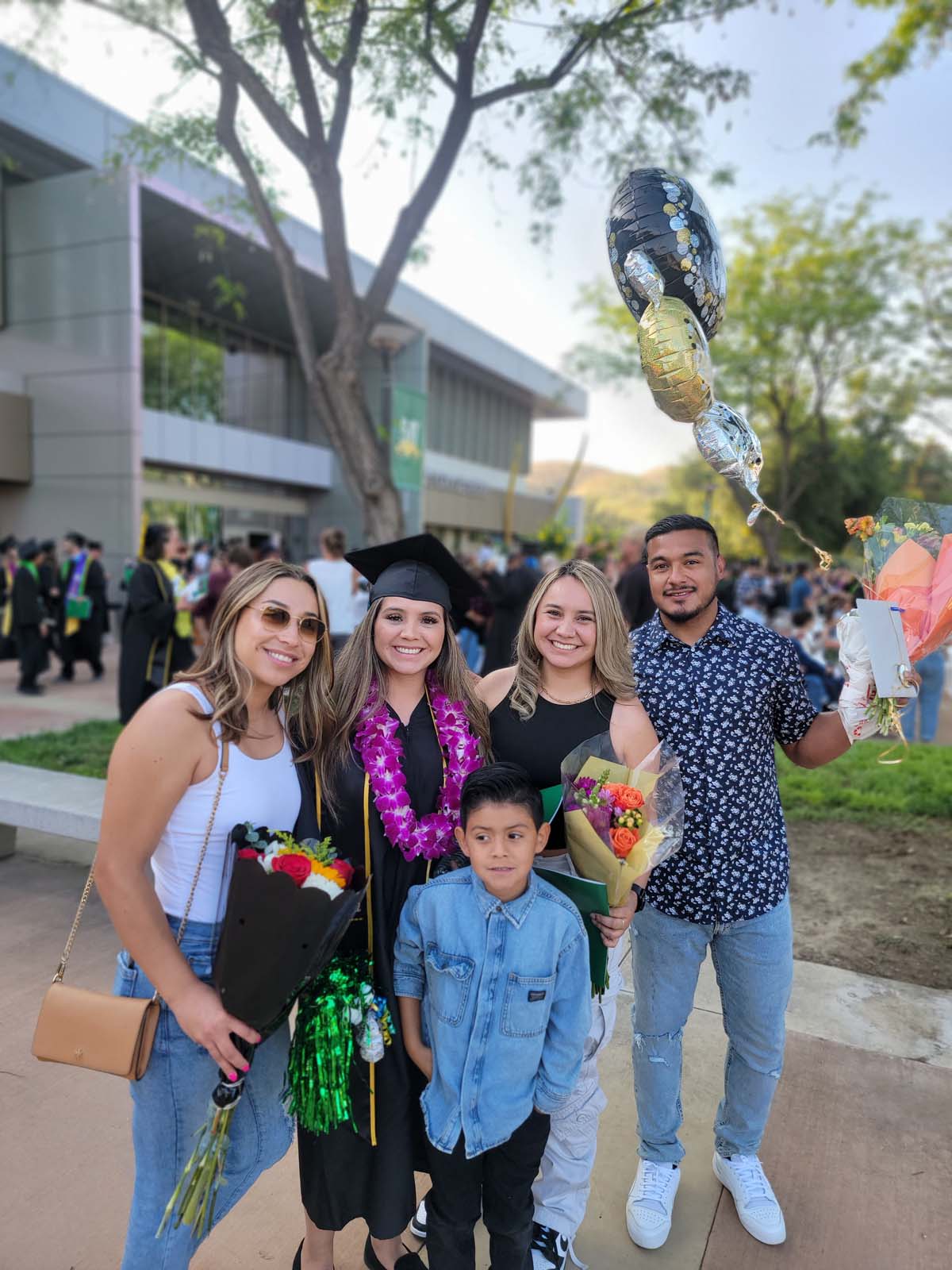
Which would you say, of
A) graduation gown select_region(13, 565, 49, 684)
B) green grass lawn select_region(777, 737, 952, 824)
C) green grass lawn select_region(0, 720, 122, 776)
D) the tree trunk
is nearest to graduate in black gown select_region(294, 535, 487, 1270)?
the tree trunk

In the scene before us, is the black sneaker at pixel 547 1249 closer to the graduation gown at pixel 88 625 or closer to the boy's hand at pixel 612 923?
the boy's hand at pixel 612 923

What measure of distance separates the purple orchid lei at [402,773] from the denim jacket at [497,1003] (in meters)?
0.13

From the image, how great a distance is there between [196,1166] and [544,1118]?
2.61ft

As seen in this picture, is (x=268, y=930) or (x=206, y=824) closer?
(x=268, y=930)

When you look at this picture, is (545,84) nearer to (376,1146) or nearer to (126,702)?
(126,702)

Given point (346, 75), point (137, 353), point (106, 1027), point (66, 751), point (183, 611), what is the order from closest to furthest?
point (106, 1027), point (346, 75), point (66, 751), point (183, 611), point (137, 353)

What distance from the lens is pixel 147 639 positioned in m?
7.10

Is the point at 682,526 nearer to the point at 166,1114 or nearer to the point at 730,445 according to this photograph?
the point at 730,445

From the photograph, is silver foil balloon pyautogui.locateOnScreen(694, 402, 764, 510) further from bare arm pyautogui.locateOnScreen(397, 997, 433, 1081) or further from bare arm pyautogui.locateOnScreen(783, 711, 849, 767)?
bare arm pyautogui.locateOnScreen(397, 997, 433, 1081)

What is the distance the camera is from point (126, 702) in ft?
24.2

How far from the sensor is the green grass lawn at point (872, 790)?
5570mm

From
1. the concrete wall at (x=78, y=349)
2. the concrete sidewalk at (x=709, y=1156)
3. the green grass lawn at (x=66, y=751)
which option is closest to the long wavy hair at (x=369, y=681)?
the concrete sidewalk at (x=709, y=1156)

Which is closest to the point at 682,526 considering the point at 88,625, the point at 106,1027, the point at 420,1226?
the point at 106,1027

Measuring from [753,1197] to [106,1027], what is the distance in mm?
1857
